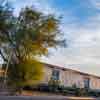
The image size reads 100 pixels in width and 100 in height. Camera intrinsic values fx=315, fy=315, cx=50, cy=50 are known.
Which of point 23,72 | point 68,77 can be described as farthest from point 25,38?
point 68,77

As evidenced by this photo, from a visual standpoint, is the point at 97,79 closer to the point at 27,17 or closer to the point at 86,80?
the point at 86,80

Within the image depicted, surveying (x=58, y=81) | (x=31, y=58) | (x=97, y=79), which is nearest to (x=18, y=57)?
(x=31, y=58)

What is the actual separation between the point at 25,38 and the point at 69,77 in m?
14.3

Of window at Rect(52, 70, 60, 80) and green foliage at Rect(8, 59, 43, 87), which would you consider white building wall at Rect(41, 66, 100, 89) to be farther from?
green foliage at Rect(8, 59, 43, 87)

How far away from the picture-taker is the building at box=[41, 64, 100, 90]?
36.9 meters

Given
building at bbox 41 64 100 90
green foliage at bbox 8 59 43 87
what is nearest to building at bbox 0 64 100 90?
building at bbox 41 64 100 90

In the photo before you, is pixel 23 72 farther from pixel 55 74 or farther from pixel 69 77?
pixel 69 77

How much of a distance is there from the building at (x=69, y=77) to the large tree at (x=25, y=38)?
22.2ft

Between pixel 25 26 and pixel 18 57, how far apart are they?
3158 mm

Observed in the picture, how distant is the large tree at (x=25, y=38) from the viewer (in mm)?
27484

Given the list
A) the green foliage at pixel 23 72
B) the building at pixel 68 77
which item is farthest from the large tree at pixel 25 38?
the building at pixel 68 77

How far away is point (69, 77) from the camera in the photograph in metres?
40.1

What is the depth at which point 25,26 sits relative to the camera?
90.3 feet

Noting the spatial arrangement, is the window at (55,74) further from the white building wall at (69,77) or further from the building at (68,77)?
the white building wall at (69,77)
